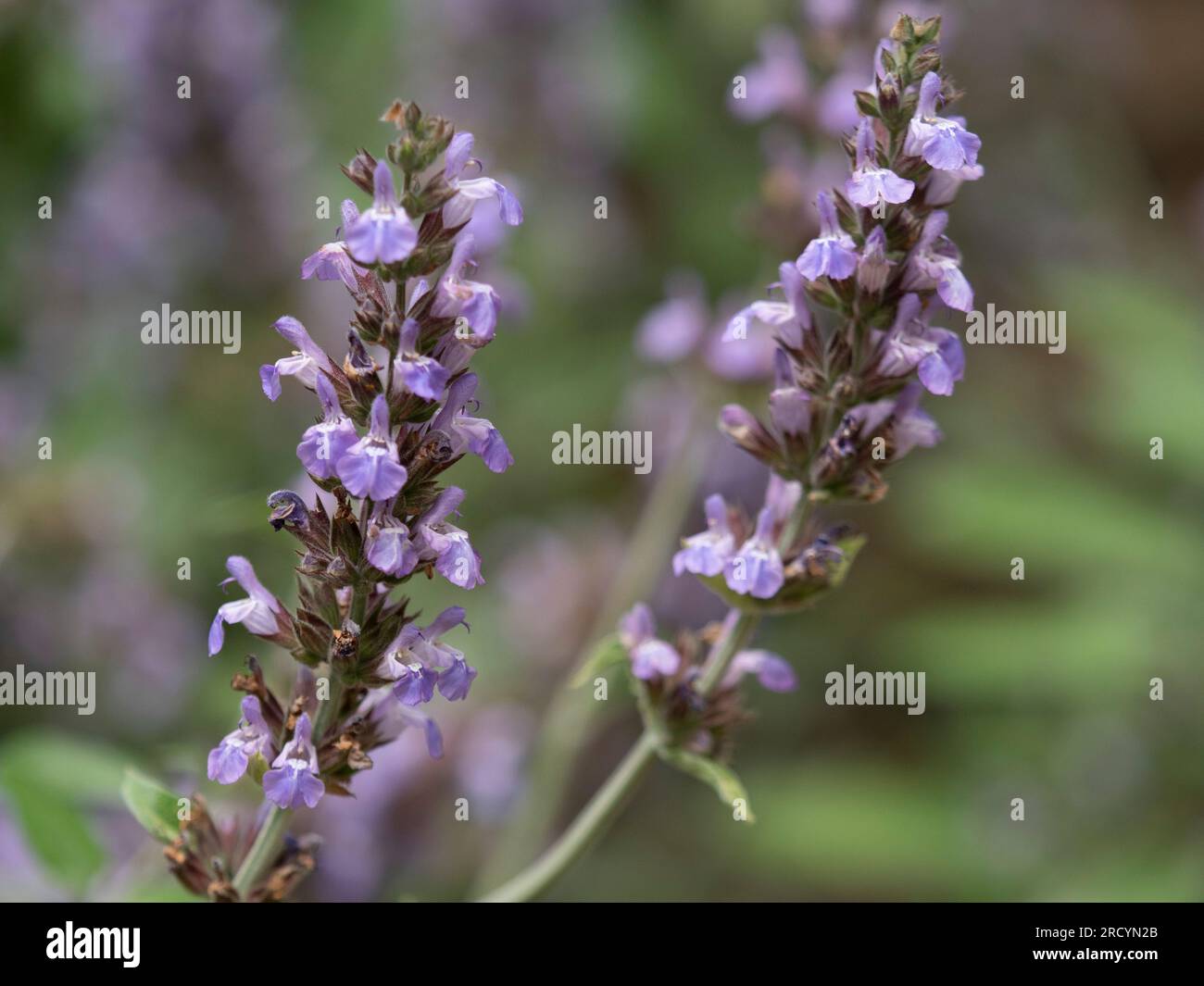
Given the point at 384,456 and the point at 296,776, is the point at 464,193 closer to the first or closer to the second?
the point at 384,456

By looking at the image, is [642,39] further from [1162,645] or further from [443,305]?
[443,305]

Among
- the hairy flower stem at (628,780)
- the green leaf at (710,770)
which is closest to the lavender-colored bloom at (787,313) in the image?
the hairy flower stem at (628,780)

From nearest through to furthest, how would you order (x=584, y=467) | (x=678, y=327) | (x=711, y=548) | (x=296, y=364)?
(x=296, y=364), (x=711, y=548), (x=678, y=327), (x=584, y=467)

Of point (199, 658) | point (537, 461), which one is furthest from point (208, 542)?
point (537, 461)

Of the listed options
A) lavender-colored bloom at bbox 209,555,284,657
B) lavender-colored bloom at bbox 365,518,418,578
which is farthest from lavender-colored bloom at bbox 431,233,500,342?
lavender-colored bloom at bbox 209,555,284,657

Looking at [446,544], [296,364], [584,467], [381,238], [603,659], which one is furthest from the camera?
[584,467]

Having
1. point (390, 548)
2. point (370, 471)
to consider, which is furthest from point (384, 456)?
point (390, 548)

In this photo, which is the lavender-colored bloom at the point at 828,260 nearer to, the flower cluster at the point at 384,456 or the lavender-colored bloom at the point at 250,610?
the flower cluster at the point at 384,456
